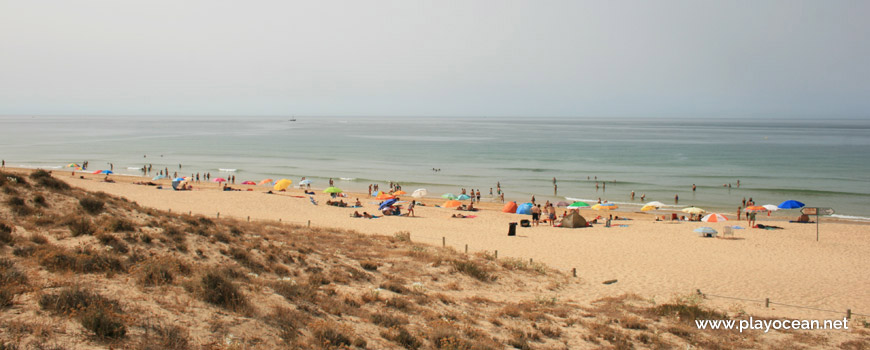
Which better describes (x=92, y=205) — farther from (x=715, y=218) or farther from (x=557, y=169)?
(x=557, y=169)

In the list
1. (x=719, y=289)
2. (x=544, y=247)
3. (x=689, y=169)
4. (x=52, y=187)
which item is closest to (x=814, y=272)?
(x=719, y=289)

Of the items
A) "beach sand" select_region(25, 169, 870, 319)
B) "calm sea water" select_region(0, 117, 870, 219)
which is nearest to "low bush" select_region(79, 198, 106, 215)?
"beach sand" select_region(25, 169, 870, 319)

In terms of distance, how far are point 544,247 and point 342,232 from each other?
8.23m

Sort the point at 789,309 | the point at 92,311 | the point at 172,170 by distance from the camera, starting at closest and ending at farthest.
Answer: the point at 92,311 → the point at 789,309 → the point at 172,170

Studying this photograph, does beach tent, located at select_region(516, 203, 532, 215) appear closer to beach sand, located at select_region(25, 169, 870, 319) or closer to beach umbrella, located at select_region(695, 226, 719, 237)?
beach sand, located at select_region(25, 169, 870, 319)

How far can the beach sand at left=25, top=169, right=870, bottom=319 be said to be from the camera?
47.1 ft

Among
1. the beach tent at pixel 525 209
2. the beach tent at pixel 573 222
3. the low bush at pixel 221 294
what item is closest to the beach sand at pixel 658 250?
the beach tent at pixel 525 209

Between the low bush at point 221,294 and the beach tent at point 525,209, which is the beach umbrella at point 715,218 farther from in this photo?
the low bush at point 221,294

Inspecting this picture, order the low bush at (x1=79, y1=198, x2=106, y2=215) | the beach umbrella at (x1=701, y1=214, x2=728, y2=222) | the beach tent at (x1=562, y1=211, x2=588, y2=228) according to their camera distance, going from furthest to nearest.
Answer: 1. the beach umbrella at (x1=701, y1=214, x2=728, y2=222)
2. the beach tent at (x1=562, y1=211, x2=588, y2=228)
3. the low bush at (x1=79, y1=198, x2=106, y2=215)

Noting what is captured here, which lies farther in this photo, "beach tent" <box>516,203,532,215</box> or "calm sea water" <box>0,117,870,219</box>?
"calm sea water" <box>0,117,870,219</box>

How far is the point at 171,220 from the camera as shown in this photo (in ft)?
44.4

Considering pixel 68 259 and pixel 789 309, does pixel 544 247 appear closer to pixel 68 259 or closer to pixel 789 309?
pixel 789 309

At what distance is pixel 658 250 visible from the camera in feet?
68.6

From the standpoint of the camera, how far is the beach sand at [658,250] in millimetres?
14367
